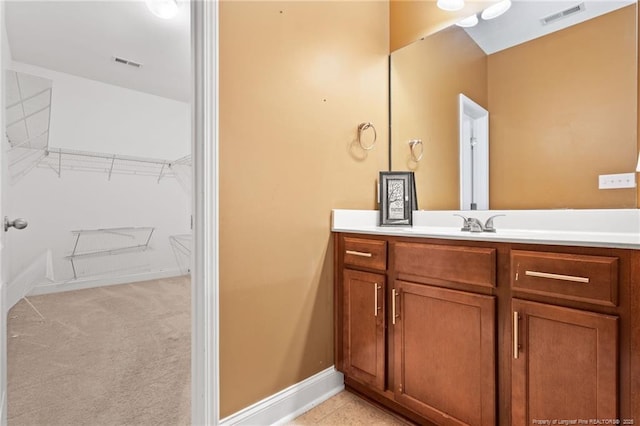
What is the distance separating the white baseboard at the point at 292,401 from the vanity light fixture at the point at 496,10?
213cm

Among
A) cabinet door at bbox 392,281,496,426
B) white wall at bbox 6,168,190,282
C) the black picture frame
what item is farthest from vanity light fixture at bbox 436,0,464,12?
white wall at bbox 6,168,190,282

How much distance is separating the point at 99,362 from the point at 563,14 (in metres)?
3.28

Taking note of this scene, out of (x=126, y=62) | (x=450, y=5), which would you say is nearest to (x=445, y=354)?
(x=450, y=5)

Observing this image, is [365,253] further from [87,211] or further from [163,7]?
[87,211]

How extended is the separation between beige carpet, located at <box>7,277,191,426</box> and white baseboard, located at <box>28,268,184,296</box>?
305 millimetres

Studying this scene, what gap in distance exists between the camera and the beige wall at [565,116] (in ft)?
4.34

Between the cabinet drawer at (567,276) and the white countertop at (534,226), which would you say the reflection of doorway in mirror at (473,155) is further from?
the cabinet drawer at (567,276)

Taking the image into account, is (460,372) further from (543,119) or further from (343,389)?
(543,119)

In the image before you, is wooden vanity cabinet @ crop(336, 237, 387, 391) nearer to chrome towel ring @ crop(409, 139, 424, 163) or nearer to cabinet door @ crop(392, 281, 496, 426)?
cabinet door @ crop(392, 281, 496, 426)

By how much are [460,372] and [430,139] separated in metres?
1.32

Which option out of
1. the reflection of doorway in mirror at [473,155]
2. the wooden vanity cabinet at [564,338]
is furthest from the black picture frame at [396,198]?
the wooden vanity cabinet at [564,338]

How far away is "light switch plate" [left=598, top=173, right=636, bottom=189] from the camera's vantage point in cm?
130

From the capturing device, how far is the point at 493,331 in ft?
3.66

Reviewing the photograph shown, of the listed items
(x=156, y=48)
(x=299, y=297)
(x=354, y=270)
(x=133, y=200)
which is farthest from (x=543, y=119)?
(x=133, y=200)
